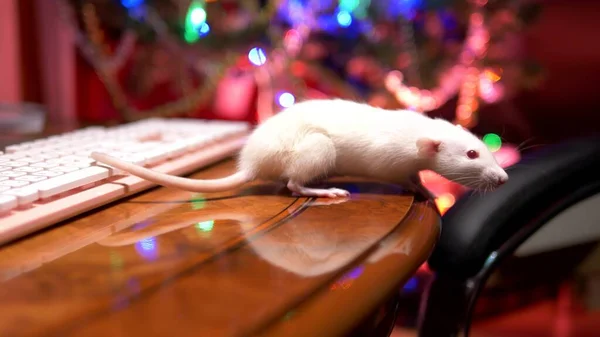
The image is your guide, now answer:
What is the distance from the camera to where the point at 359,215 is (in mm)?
462

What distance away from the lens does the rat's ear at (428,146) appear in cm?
57

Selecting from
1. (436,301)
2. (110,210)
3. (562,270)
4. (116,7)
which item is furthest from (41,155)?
(116,7)

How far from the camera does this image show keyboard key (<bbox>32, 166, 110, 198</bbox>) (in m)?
0.46

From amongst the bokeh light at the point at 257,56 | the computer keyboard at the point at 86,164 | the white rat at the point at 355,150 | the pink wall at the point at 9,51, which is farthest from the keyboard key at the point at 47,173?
the bokeh light at the point at 257,56

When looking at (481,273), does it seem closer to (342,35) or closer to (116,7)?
(342,35)

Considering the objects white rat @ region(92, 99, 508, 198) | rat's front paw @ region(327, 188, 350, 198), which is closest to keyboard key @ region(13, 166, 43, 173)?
white rat @ region(92, 99, 508, 198)

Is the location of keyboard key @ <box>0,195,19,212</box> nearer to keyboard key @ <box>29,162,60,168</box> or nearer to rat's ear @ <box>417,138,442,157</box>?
keyboard key @ <box>29,162,60,168</box>

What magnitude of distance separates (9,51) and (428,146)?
4.02ft

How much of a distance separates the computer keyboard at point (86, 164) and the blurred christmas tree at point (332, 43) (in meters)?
0.80

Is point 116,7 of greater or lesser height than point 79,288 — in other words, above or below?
above

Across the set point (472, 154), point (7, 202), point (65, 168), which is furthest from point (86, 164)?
point (472, 154)

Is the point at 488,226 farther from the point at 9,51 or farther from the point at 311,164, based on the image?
the point at 9,51

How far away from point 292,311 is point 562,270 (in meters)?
0.80

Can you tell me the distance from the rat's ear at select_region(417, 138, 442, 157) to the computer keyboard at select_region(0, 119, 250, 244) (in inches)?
10.5
